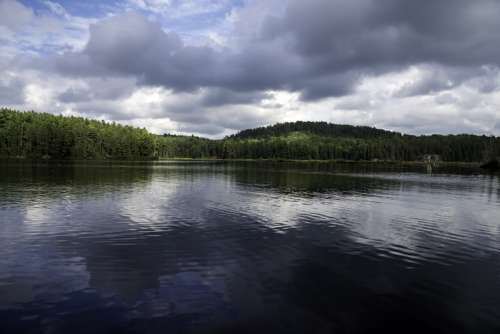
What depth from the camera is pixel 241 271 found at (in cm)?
2258

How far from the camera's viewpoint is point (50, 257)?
23.8m

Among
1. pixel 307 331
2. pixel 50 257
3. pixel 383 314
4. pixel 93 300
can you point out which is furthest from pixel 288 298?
pixel 50 257

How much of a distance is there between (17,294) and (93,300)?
4103 mm

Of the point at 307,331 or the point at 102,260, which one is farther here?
the point at 102,260

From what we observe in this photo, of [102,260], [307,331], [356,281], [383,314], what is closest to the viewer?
[307,331]

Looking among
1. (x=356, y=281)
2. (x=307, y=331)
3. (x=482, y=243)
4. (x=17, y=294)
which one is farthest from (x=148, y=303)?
(x=482, y=243)

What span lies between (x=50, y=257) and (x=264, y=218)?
23.0m

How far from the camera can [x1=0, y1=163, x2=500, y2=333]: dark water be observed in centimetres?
1617

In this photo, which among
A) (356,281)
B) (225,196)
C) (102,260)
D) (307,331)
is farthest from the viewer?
(225,196)

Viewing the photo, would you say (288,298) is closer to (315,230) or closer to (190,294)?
(190,294)

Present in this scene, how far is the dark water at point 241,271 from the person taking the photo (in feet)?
53.1

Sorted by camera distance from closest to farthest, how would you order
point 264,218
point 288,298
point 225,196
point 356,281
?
point 288,298, point 356,281, point 264,218, point 225,196

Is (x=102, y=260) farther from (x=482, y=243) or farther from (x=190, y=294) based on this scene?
(x=482, y=243)

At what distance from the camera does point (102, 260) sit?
2364 cm
